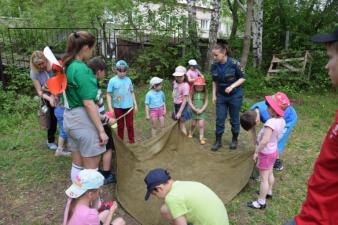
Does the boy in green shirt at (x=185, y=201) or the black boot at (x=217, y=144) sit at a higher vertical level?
the boy in green shirt at (x=185, y=201)

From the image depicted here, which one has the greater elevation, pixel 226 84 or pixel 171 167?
pixel 226 84

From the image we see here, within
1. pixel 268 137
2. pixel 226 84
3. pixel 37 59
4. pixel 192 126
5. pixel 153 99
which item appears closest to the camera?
pixel 268 137

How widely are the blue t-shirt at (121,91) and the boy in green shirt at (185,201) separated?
8.30 ft

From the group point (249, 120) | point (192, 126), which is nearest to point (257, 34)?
point (192, 126)

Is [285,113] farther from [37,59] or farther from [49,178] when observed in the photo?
[37,59]

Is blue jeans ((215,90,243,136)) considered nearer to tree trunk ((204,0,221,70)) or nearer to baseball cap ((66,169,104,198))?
baseball cap ((66,169,104,198))

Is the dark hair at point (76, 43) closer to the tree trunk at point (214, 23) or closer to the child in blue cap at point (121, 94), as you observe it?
the child in blue cap at point (121, 94)

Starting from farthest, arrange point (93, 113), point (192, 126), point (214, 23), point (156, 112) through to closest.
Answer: point (214, 23), point (192, 126), point (156, 112), point (93, 113)

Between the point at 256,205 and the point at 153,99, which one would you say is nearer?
the point at 256,205

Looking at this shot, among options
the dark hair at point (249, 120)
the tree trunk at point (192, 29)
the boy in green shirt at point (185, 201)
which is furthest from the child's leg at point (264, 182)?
the tree trunk at point (192, 29)

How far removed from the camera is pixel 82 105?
3.04 meters

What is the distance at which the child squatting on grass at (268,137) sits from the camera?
3.37 meters

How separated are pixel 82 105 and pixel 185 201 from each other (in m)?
1.31

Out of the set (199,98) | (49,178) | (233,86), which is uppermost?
(233,86)
